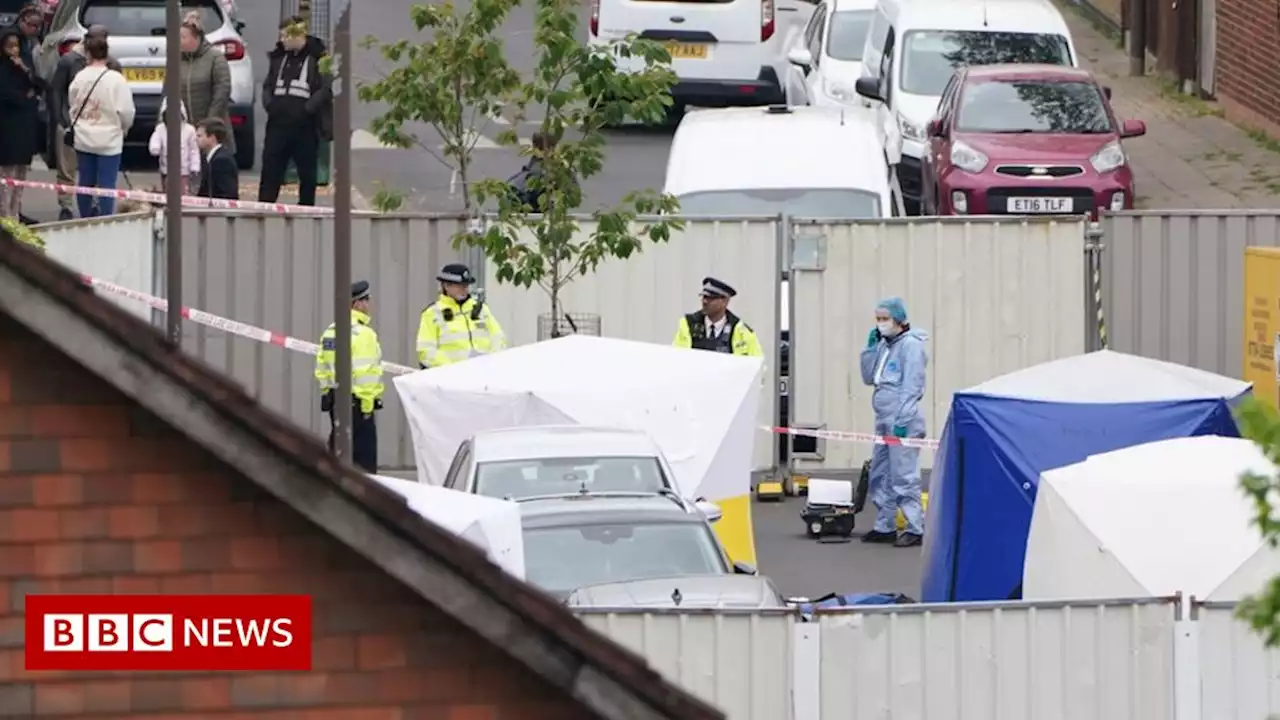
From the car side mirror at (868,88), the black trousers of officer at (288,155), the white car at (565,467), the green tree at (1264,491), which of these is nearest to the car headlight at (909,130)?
the car side mirror at (868,88)

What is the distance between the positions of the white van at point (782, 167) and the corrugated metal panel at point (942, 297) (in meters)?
1.61

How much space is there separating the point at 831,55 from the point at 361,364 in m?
12.2

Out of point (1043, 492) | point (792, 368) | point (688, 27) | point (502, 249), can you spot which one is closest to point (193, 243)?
point (502, 249)

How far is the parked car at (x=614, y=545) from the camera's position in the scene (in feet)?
37.5

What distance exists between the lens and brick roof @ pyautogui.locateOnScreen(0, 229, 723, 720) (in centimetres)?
555

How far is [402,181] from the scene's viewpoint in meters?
25.4

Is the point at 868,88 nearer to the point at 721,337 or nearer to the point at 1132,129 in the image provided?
the point at 1132,129

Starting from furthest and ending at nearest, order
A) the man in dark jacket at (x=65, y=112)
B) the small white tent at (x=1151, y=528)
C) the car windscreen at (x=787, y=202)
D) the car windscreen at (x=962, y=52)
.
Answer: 1. the car windscreen at (x=962, y=52)
2. the man in dark jacket at (x=65, y=112)
3. the car windscreen at (x=787, y=202)
4. the small white tent at (x=1151, y=528)

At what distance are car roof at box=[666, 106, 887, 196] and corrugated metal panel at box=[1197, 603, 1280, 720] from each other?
9.87 metres

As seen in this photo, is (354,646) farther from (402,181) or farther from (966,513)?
(402,181)

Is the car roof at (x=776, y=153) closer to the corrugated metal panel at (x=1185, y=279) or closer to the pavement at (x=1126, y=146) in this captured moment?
the pavement at (x=1126, y=146)

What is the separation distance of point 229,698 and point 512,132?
11.4 meters

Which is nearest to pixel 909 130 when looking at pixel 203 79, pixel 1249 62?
pixel 1249 62

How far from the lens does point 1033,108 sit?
893 inches
